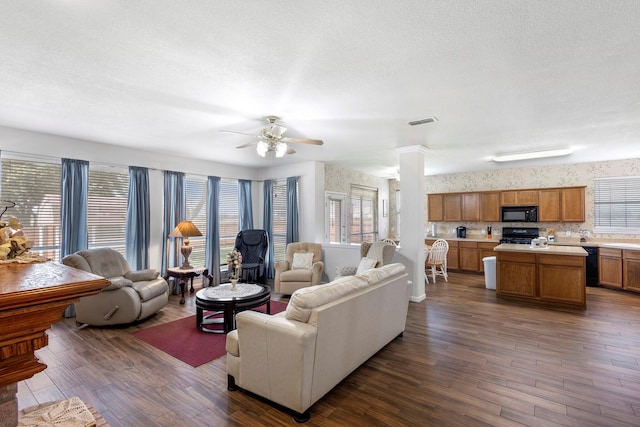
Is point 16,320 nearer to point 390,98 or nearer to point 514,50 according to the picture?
point 514,50

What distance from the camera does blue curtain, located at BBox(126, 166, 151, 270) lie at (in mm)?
Answer: 5284

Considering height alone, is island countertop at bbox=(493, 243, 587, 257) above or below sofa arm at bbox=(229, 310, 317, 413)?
above

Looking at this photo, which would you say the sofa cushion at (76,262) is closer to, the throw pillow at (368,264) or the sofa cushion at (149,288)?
the sofa cushion at (149,288)

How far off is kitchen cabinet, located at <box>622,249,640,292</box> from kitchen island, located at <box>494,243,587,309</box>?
1595 millimetres

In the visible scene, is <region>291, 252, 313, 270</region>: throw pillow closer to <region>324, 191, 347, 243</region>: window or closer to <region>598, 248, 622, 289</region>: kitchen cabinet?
<region>324, 191, 347, 243</region>: window

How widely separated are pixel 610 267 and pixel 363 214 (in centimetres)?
514

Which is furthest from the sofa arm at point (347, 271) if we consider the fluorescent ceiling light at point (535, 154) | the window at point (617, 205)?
the window at point (617, 205)

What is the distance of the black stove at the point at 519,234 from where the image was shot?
7188 millimetres

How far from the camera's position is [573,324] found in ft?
13.6

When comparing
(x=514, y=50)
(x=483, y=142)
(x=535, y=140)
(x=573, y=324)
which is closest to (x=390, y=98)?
(x=514, y=50)

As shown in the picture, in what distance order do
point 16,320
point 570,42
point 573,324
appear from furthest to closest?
point 573,324 < point 570,42 < point 16,320

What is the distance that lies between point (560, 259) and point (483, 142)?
216cm

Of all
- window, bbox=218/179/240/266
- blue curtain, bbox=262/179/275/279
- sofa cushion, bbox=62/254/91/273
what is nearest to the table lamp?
window, bbox=218/179/240/266

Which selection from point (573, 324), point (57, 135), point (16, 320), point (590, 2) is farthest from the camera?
point (57, 135)
